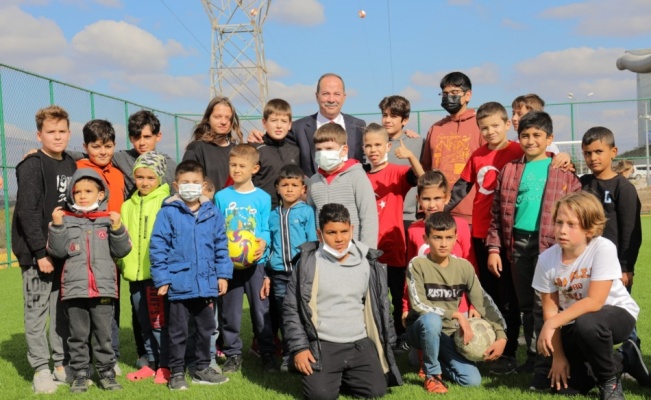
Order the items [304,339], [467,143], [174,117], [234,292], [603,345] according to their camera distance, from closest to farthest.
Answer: [603,345] < [304,339] < [234,292] < [467,143] < [174,117]

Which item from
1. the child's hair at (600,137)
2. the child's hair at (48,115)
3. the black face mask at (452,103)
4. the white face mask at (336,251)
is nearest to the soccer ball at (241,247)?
the white face mask at (336,251)

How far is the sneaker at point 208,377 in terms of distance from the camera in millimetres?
4816

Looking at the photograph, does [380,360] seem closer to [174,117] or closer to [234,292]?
[234,292]

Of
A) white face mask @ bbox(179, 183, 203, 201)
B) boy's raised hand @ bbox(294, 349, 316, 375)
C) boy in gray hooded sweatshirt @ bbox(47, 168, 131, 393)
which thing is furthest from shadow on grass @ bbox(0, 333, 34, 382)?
boy's raised hand @ bbox(294, 349, 316, 375)

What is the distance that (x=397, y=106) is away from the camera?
589 cm

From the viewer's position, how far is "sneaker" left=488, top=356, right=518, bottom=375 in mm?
4875

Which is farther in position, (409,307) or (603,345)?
(409,307)

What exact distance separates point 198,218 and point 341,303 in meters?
1.24

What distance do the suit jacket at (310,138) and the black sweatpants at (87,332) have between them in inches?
84.4

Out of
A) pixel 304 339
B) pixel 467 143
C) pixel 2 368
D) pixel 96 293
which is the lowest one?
pixel 2 368

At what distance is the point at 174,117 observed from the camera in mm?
21672

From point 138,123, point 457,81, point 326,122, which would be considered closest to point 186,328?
point 138,123

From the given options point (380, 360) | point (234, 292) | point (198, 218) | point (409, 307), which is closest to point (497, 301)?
point (409, 307)

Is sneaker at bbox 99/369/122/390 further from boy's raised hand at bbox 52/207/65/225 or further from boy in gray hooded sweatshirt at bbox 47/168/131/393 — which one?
boy's raised hand at bbox 52/207/65/225
